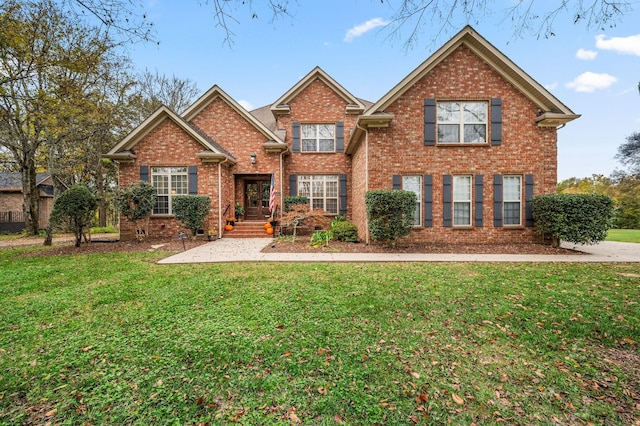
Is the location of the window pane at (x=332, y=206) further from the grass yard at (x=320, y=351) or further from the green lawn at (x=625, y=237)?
the green lawn at (x=625, y=237)

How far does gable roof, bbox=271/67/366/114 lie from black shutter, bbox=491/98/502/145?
242 inches

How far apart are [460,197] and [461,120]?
9.55ft

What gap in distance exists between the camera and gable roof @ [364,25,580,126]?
976 cm

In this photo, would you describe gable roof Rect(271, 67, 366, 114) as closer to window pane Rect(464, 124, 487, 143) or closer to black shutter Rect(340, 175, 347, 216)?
black shutter Rect(340, 175, 347, 216)

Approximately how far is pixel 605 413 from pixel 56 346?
17.4 ft

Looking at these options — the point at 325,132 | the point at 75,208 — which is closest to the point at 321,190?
the point at 325,132

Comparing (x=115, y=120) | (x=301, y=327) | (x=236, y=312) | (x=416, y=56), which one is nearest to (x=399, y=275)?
(x=301, y=327)

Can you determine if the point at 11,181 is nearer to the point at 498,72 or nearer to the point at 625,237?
the point at 498,72

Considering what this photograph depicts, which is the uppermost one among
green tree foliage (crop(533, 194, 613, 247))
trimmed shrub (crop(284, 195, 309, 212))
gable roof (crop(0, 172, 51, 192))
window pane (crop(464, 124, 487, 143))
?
window pane (crop(464, 124, 487, 143))

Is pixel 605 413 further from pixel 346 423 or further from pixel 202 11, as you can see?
pixel 202 11

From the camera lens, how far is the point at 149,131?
1201 centimetres

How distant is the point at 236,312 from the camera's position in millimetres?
3936

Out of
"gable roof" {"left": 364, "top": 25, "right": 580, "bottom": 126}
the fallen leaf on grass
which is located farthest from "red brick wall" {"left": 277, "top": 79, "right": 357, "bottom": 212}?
the fallen leaf on grass

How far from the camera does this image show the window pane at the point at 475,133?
33.7ft
